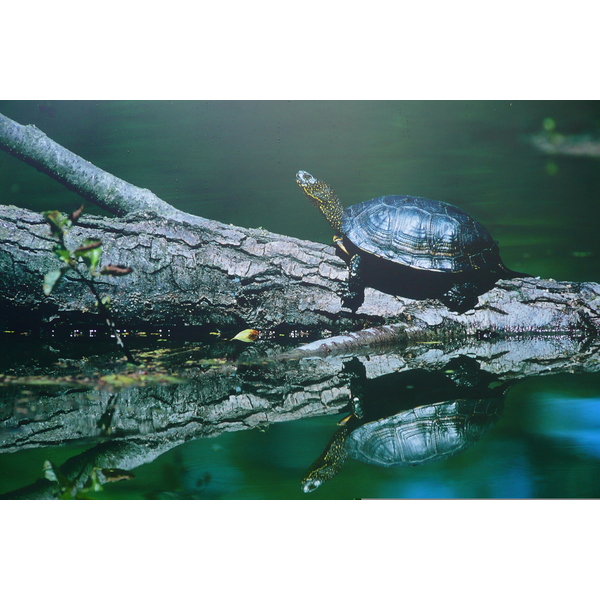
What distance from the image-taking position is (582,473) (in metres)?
1.98

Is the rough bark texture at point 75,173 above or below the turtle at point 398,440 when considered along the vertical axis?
above

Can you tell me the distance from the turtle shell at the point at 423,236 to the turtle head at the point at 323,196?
0.18m

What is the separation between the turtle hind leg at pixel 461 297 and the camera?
118 inches

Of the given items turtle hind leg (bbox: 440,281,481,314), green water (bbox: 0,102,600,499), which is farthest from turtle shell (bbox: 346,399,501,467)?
green water (bbox: 0,102,600,499)

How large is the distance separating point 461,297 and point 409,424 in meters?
1.30

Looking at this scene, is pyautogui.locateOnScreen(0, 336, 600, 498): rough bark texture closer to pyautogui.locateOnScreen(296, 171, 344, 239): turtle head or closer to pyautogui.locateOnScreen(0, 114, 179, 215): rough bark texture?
pyautogui.locateOnScreen(296, 171, 344, 239): turtle head

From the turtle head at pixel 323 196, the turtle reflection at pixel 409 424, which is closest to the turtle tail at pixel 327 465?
the turtle reflection at pixel 409 424

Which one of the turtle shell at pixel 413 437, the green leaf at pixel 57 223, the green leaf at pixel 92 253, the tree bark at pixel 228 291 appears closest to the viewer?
the turtle shell at pixel 413 437

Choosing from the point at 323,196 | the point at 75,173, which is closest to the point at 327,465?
the point at 323,196

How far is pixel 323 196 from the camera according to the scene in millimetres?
3369

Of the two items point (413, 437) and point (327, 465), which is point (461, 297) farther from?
point (327, 465)

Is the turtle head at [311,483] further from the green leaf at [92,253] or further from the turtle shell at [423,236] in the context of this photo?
the turtle shell at [423,236]

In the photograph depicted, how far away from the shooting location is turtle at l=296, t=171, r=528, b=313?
298cm

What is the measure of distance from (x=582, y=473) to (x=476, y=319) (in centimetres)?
115
